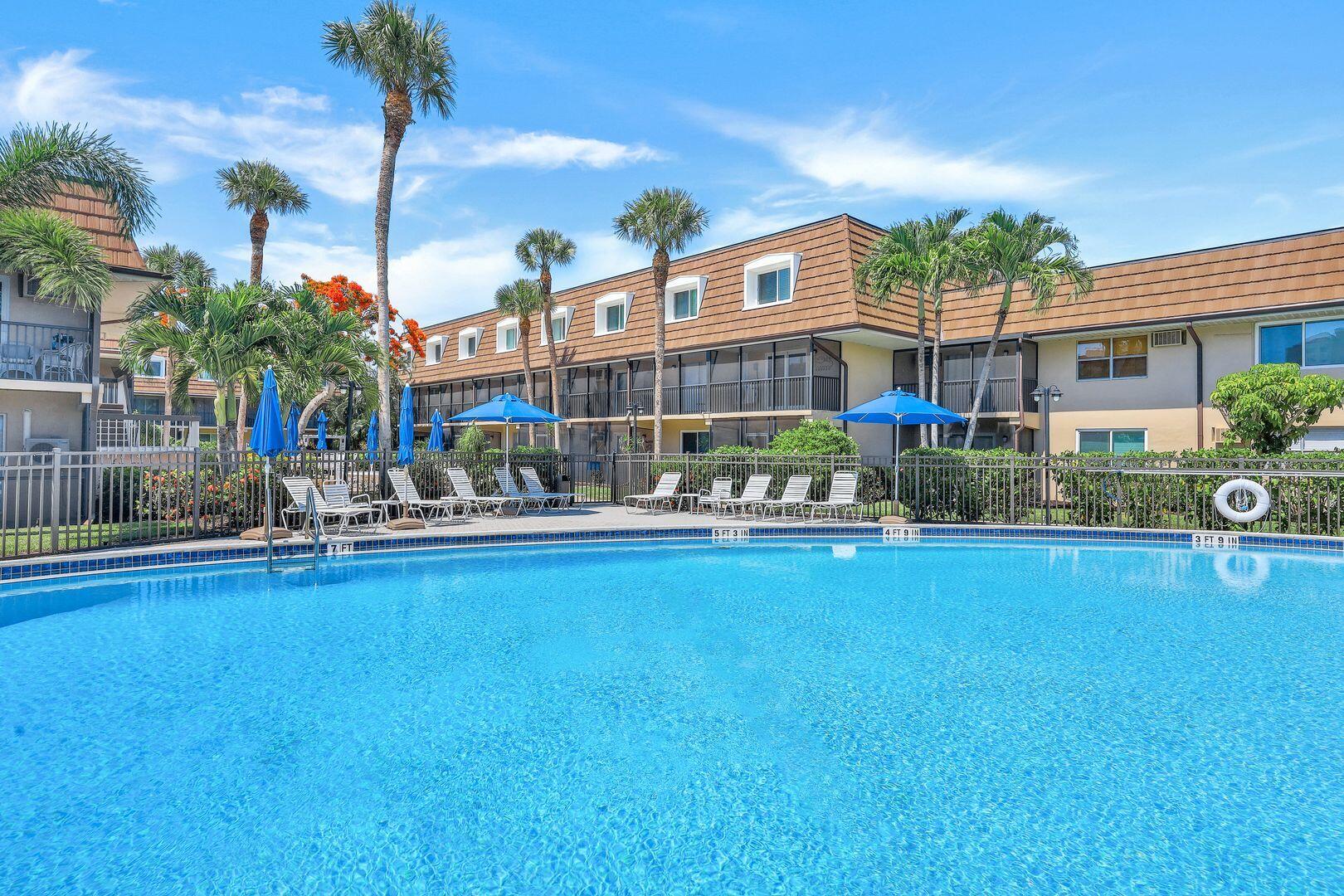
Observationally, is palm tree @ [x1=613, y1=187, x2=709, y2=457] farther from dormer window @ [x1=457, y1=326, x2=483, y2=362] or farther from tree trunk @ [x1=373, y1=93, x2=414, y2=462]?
dormer window @ [x1=457, y1=326, x2=483, y2=362]

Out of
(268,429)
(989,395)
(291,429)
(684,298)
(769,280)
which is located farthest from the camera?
(684,298)

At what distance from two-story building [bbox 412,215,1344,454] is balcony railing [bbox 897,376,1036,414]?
1.9 inches

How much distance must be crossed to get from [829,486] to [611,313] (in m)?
15.3

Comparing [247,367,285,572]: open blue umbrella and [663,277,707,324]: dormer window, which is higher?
[663,277,707,324]: dormer window

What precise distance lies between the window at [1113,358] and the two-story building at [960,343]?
0.14ft

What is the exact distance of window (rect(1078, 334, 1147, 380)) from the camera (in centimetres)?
2020

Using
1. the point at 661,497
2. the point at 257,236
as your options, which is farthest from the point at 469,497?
the point at 257,236

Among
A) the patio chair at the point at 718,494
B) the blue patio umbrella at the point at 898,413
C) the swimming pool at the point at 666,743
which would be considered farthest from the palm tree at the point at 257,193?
the blue patio umbrella at the point at 898,413

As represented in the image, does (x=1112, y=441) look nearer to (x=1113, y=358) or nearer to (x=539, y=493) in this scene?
(x=1113, y=358)

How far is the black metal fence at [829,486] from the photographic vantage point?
1182 cm

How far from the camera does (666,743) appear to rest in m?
4.47

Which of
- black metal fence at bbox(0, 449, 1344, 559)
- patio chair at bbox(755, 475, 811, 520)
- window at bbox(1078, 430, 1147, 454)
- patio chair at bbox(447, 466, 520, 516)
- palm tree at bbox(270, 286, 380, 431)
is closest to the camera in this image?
black metal fence at bbox(0, 449, 1344, 559)

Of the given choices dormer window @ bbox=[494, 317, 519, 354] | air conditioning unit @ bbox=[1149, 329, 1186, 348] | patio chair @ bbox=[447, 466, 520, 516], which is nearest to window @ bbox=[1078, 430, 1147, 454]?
air conditioning unit @ bbox=[1149, 329, 1186, 348]

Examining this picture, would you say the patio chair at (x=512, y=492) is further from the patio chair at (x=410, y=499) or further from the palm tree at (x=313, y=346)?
the palm tree at (x=313, y=346)
